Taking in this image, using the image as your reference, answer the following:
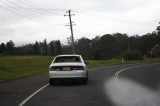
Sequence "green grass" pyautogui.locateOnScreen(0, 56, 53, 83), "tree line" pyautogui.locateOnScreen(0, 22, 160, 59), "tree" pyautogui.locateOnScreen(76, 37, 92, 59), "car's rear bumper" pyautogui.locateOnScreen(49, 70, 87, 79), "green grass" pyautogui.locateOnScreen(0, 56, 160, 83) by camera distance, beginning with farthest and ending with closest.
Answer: "tree" pyautogui.locateOnScreen(76, 37, 92, 59)
"tree line" pyautogui.locateOnScreen(0, 22, 160, 59)
"green grass" pyautogui.locateOnScreen(0, 56, 160, 83)
"green grass" pyautogui.locateOnScreen(0, 56, 53, 83)
"car's rear bumper" pyautogui.locateOnScreen(49, 70, 87, 79)

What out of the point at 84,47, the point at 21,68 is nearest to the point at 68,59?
the point at 21,68

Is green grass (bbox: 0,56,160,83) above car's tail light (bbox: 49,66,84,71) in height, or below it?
below

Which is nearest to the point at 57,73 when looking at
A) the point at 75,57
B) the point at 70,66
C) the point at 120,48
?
the point at 70,66

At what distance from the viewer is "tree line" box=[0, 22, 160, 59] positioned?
153 meters

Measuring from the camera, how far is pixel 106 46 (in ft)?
557

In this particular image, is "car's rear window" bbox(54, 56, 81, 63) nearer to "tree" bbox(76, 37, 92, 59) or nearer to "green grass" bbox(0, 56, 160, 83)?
"green grass" bbox(0, 56, 160, 83)

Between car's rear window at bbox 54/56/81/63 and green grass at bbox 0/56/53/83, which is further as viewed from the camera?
green grass at bbox 0/56/53/83

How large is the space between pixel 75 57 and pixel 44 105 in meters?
9.31

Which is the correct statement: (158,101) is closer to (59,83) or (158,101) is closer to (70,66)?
(70,66)

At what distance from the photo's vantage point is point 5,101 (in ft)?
45.3

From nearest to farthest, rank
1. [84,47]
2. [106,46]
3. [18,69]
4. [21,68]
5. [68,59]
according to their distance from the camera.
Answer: [68,59] → [18,69] → [21,68] → [106,46] → [84,47]

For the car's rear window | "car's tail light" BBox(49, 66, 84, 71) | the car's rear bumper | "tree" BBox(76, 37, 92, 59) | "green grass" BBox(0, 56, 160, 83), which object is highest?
"tree" BBox(76, 37, 92, 59)

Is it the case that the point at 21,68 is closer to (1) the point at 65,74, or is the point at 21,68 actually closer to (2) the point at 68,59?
(2) the point at 68,59

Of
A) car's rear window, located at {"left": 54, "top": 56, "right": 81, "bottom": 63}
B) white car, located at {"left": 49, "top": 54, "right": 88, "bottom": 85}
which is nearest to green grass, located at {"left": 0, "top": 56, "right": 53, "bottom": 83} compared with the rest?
car's rear window, located at {"left": 54, "top": 56, "right": 81, "bottom": 63}
